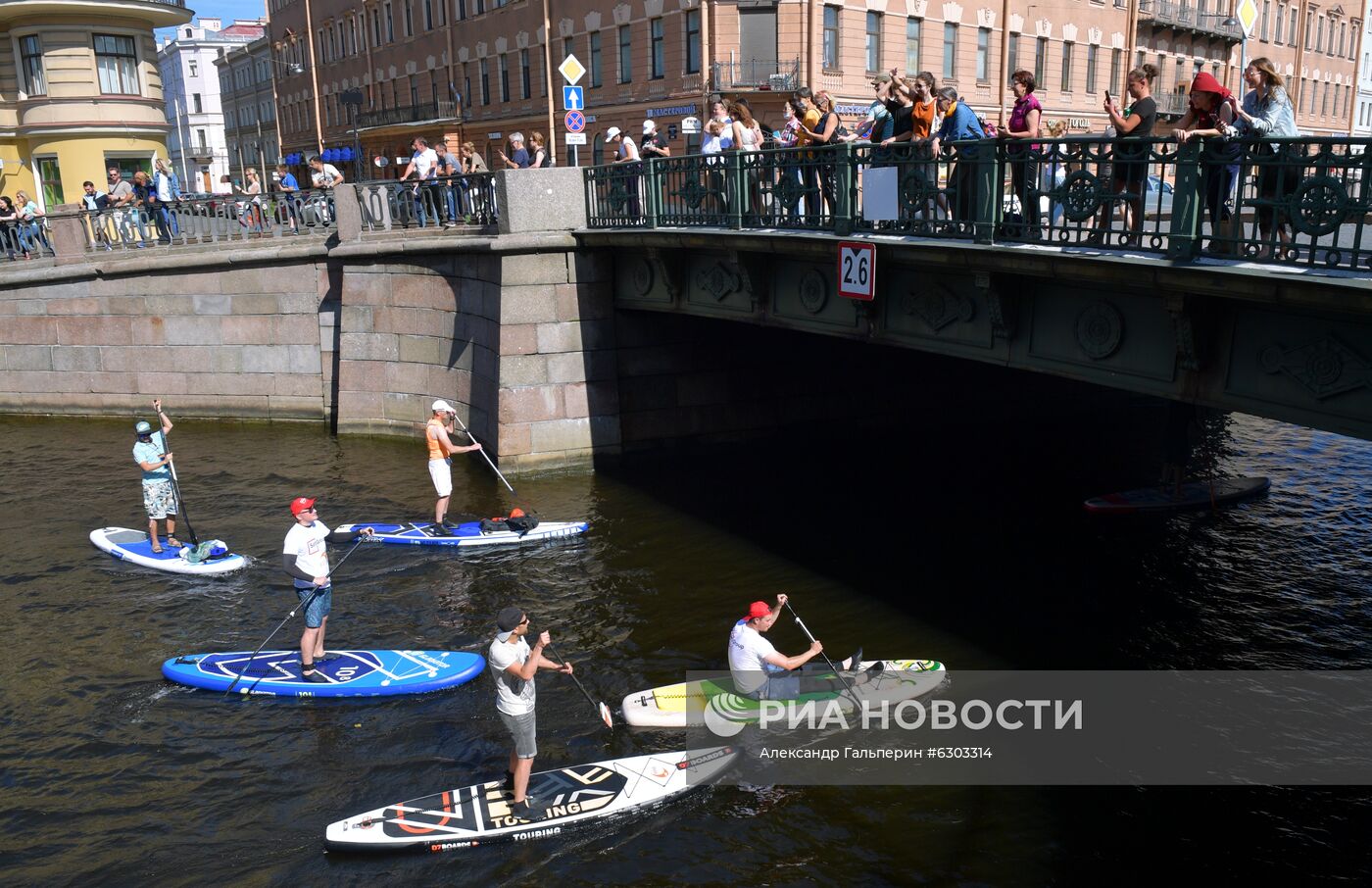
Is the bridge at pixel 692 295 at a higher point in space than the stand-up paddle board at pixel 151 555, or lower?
higher

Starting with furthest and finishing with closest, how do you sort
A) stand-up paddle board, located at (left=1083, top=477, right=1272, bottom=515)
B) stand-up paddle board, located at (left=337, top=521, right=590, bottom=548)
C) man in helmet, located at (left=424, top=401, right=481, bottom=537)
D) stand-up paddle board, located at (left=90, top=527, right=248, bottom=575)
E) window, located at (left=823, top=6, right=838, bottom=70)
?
window, located at (left=823, top=6, right=838, bottom=70), stand-up paddle board, located at (left=1083, top=477, right=1272, bottom=515), man in helmet, located at (left=424, top=401, right=481, bottom=537), stand-up paddle board, located at (left=337, top=521, right=590, bottom=548), stand-up paddle board, located at (left=90, top=527, right=248, bottom=575)

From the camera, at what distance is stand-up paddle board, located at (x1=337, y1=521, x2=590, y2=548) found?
1559 centimetres

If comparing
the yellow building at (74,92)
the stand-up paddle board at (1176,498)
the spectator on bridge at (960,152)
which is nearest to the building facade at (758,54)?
the yellow building at (74,92)

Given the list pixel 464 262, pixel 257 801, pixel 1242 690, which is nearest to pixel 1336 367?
pixel 1242 690

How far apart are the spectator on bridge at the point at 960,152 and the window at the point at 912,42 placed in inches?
1020

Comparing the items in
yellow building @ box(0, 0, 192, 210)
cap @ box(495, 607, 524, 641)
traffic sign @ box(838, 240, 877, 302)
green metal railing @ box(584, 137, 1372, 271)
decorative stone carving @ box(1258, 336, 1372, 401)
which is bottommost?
cap @ box(495, 607, 524, 641)

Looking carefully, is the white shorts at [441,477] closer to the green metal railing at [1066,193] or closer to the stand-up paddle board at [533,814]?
the green metal railing at [1066,193]

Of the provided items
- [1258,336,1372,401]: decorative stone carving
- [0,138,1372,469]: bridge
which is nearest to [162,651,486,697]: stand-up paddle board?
[0,138,1372,469]: bridge

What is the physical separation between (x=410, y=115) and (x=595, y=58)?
1475cm

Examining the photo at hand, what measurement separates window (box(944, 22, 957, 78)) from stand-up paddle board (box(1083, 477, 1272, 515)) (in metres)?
23.4

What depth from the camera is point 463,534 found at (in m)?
15.8

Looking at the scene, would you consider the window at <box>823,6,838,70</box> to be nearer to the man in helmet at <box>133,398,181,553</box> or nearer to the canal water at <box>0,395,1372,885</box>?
the canal water at <box>0,395,1372,885</box>

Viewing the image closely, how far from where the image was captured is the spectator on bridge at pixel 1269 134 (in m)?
8.16

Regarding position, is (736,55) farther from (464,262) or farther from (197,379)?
(197,379)
